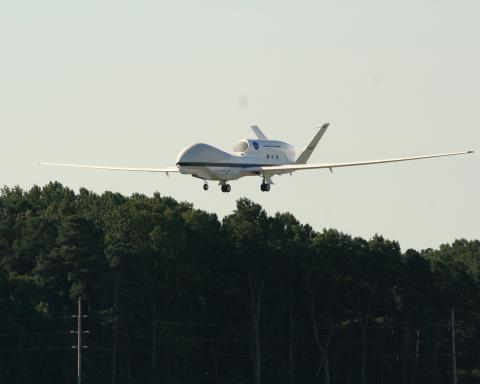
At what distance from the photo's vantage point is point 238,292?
166 meters

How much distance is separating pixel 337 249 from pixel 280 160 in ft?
204

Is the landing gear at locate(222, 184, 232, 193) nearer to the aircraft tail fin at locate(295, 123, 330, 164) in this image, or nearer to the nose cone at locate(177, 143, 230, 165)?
the nose cone at locate(177, 143, 230, 165)

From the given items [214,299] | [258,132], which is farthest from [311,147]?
[214,299]

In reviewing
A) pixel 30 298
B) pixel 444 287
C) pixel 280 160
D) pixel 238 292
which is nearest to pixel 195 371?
pixel 238 292

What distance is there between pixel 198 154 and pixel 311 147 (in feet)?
40.8

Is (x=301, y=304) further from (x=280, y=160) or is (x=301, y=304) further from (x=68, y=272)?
(x=280, y=160)

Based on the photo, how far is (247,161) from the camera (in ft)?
357

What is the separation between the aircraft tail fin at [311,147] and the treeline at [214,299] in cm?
3956

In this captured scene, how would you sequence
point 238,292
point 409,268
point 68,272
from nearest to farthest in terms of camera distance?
point 68,272 < point 238,292 < point 409,268

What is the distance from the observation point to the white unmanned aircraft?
342 ft

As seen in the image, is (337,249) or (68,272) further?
(337,249)

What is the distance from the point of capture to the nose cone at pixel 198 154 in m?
104

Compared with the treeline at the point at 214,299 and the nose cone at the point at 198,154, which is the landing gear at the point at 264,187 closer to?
the nose cone at the point at 198,154

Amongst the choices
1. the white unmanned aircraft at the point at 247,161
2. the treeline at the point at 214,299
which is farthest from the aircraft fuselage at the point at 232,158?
the treeline at the point at 214,299
